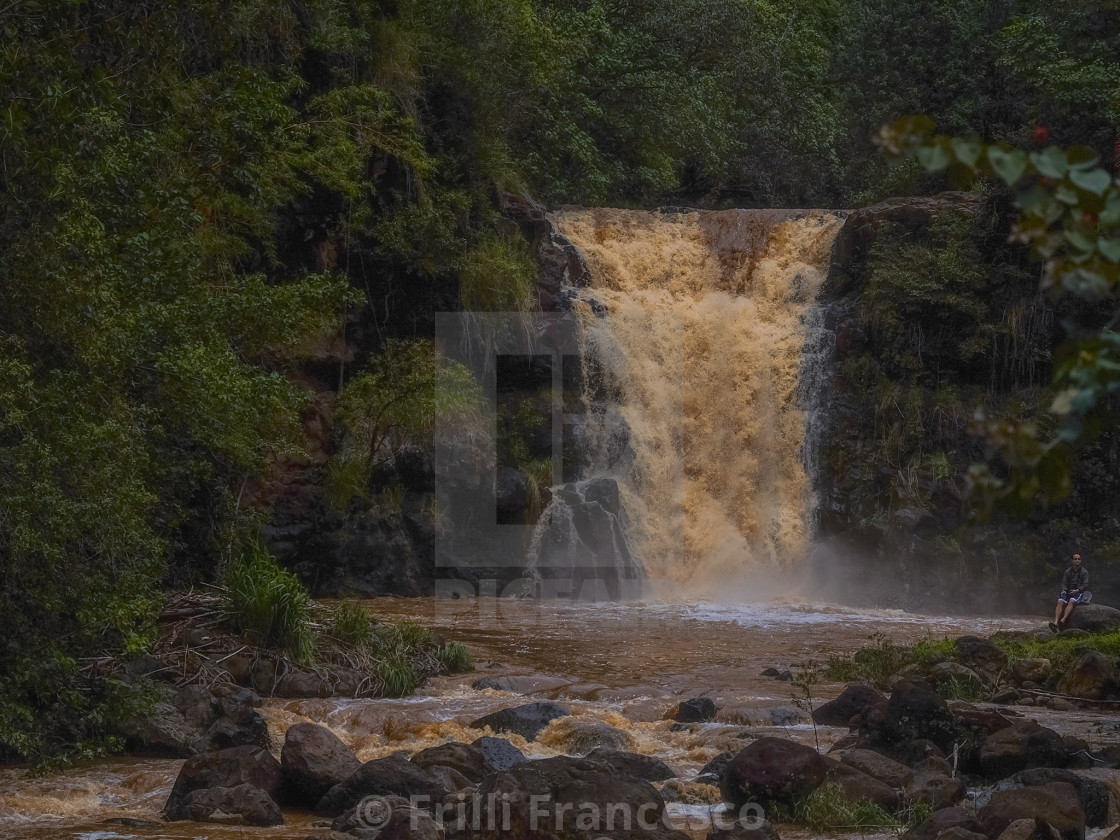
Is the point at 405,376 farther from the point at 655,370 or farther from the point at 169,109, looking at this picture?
the point at 169,109

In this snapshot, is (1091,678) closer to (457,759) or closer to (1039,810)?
(1039,810)

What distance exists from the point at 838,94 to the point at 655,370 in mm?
15681

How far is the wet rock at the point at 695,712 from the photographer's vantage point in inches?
424

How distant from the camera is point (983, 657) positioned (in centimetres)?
1244

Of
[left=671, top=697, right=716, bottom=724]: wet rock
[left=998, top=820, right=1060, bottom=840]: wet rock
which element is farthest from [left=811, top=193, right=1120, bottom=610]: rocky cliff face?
[left=998, top=820, right=1060, bottom=840]: wet rock

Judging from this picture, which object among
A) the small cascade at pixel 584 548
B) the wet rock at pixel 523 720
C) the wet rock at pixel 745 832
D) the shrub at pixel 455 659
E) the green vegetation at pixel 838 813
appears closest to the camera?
the wet rock at pixel 745 832

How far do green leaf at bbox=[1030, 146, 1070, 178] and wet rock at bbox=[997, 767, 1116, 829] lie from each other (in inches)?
236

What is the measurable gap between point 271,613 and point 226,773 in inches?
156

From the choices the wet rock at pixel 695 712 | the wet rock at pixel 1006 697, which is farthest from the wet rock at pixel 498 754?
the wet rock at pixel 1006 697

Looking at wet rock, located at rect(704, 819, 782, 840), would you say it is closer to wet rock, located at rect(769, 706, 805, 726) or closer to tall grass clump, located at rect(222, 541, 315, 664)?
wet rock, located at rect(769, 706, 805, 726)

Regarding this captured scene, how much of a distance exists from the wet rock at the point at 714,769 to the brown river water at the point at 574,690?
17 centimetres

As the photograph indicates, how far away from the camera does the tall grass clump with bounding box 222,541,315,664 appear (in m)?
11.9

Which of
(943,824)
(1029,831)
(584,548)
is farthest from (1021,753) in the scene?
(584,548)

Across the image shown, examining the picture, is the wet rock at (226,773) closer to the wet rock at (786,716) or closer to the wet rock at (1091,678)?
Answer: the wet rock at (786,716)
